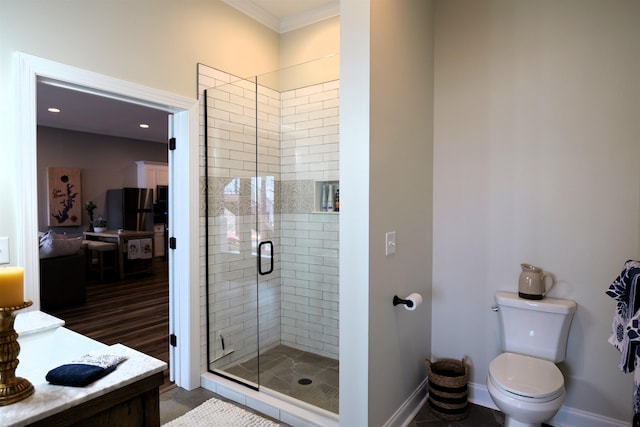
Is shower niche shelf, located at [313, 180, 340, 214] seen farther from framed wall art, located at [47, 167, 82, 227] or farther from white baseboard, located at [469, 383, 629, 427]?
framed wall art, located at [47, 167, 82, 227]

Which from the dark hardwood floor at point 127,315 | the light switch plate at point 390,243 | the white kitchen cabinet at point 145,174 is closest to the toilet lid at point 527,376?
the light switch plate at point 390,243

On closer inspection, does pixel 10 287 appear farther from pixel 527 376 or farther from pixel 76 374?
pixel 527 376

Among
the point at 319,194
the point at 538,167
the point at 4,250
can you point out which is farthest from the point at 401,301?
the point at 4,250

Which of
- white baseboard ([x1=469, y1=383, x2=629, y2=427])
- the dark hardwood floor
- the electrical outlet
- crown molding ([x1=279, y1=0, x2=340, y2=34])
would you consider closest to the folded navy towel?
the electrical outlet

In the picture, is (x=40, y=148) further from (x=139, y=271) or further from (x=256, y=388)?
(x=256, y=388)

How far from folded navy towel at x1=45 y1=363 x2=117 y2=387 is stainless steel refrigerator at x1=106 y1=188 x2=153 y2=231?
7.31 m

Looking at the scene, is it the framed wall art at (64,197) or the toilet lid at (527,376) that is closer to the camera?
the toilet lid at (527,376)

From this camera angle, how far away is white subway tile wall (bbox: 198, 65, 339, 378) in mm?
2902

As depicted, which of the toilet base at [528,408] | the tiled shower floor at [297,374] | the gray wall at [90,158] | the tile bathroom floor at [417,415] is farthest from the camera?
the gray wall at [90,158]

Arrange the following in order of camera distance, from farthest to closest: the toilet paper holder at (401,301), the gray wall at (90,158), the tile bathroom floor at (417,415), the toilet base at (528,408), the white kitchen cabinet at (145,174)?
the white kitchen cabinet at (145,174) < the gray wall at (90,158) < the tile bathroom floor at (417,415) < the toilet paper holder at (401,301) < the toilet base at (528,408)

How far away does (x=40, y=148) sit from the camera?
659cm

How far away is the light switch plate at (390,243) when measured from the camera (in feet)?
6.47

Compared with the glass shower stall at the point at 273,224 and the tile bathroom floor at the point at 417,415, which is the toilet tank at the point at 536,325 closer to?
the tile bathroom floor at the point at 417,415

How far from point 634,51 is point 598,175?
0.69 m
